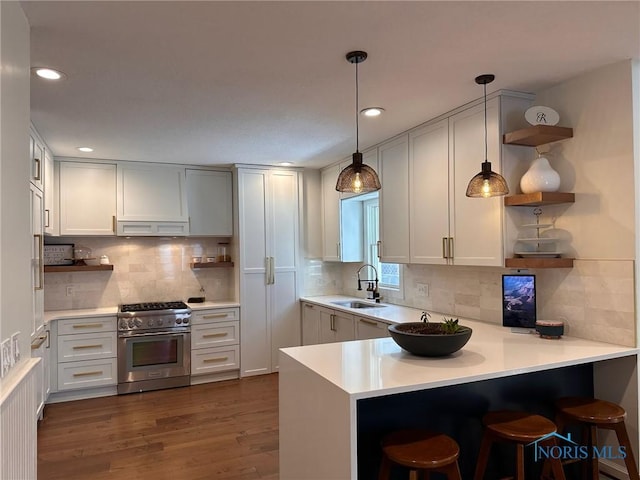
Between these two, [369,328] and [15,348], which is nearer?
[15,348]

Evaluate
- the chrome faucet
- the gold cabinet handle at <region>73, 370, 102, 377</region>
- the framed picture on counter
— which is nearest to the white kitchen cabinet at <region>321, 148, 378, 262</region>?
the chrome faucet

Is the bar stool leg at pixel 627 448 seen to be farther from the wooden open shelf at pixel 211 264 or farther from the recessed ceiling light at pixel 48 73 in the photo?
the wooden open shelf at pixel 211 264

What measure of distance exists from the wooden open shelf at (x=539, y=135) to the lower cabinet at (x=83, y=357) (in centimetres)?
400

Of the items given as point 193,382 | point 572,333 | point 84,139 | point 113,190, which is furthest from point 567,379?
point 113,190

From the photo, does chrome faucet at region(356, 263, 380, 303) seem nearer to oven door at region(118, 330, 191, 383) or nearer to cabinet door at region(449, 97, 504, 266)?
cabinet door at region(449, 97, 504, 266)

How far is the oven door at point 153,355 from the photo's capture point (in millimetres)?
4496

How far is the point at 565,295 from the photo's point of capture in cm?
276

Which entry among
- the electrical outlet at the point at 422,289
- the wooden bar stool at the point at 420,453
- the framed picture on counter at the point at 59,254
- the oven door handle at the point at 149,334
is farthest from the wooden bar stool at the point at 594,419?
the framed picture on counter at the point at 59,254

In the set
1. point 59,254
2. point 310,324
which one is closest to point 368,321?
point 310,324

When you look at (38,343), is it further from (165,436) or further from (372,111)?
(372,111)

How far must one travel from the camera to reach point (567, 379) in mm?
2609

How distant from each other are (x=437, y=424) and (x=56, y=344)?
372 centimetres

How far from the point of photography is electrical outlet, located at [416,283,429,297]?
4.03 metres

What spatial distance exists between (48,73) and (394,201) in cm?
271
